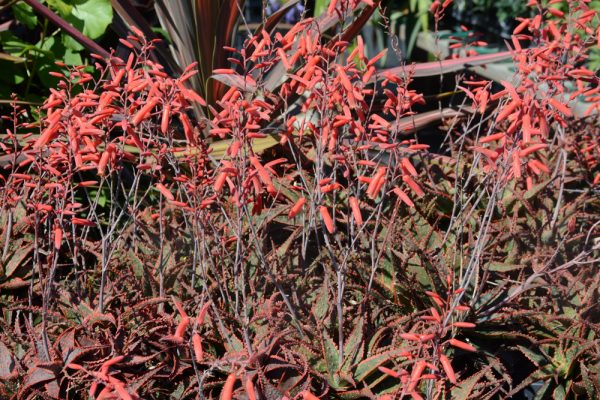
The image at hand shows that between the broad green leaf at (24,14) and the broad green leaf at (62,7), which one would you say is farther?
the broad green leaf at (24,14)

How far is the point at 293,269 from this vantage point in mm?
2348

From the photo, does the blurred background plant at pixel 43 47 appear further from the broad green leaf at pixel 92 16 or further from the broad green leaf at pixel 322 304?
the broad green leaf at pixel 322 304

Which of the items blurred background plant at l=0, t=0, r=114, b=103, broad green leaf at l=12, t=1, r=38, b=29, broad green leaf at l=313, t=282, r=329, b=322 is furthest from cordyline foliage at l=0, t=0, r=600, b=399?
broad green leaf at l=12, t=1, r=38, b=29

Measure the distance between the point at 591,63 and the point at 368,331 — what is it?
→ 11.1 feet

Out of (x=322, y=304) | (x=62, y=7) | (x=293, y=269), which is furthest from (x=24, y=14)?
(x=322, y=304)

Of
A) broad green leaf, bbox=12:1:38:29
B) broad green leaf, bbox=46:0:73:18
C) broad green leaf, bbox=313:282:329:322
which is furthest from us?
broad green leaf, bbox=12:1:38:29

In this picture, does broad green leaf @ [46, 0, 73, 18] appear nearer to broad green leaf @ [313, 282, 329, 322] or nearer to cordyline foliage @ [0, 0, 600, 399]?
cordyline foliage @ [0, 0, 600, 399]

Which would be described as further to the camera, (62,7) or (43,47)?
(43,47)

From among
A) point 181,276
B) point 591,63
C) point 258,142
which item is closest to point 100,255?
point 181,276

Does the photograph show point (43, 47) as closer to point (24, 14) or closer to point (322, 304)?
point (24, 14)

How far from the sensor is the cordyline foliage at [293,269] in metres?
1.82

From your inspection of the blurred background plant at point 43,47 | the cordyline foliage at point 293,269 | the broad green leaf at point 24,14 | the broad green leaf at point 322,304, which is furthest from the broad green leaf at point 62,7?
the broad green leaf at point 322,304

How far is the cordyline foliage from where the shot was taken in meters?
1.82

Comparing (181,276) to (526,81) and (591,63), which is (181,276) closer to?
(526,81)
